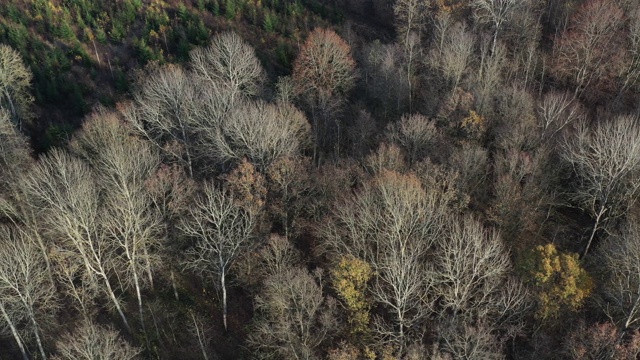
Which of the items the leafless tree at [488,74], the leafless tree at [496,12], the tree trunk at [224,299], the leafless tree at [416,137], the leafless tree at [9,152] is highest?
the leafless tree at [496,12]

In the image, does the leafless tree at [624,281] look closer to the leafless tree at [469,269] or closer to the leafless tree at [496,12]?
the leafless tree at [469,269]

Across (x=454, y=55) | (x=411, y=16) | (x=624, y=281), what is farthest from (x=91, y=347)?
(x=411, y=16)

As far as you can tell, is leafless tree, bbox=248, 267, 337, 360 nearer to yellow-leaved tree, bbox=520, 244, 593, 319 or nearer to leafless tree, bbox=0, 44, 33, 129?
yellow-leaved tree, bbox=520, 244, 593, 319

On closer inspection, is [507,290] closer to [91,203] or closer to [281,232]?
[281,232]

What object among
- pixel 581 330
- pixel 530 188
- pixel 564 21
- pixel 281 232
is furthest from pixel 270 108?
pixel 564 21

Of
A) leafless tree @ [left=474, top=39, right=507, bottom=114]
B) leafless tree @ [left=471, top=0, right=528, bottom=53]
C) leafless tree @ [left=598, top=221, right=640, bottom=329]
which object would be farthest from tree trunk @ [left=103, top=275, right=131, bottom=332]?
leafless tree @ [left=471, top=0, right=528, bottom=53]

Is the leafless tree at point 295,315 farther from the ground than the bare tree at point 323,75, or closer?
closer

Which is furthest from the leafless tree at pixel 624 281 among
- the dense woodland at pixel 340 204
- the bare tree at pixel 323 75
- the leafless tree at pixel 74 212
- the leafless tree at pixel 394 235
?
the leafless tree at pixel 74 212

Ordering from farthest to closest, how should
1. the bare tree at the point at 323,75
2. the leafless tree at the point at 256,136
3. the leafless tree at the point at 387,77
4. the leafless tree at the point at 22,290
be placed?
the leafless tree at the point at 387,77
the bare tree at the point at 323,75
the leafless tree at the point at 256,136
the leafless tree at the point at 22,290
